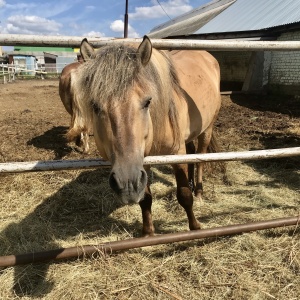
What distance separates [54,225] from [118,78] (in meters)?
2.02

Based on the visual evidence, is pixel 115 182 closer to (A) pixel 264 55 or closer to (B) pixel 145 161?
(B) pixel 145 161

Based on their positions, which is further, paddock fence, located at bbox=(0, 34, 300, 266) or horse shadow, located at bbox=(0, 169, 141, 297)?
horse shadow, located at bbox=(0, 169, 141, 297)

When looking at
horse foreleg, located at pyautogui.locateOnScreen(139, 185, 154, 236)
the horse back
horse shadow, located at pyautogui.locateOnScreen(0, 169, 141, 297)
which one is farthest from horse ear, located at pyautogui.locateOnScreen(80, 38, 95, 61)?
horse shadow, located at pyautogui.locateOnScreen(0, 169, 141, 297)

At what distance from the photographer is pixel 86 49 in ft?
6.17

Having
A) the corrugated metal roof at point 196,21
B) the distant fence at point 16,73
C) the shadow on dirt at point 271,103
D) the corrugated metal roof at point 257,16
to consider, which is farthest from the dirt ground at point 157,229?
the distant fence at point 16,73

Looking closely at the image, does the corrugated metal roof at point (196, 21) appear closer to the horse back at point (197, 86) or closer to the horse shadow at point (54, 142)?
the horse shadow at point (54, 142)

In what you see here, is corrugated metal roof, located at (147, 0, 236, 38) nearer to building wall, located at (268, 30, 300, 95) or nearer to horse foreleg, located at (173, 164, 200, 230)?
building wall, located at (268, 30, 300, 95)

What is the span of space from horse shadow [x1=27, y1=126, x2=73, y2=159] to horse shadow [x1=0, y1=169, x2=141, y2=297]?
143 centimetres

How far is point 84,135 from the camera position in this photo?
5.40 metres

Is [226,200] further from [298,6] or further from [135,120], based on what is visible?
[298,6]

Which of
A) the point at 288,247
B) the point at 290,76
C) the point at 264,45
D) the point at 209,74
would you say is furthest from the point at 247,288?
the point at 290,76

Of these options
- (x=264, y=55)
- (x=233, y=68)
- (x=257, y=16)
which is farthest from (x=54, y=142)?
(x=257, y=16)

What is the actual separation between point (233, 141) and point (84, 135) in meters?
2.93

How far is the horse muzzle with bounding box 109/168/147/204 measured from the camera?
161 cm
